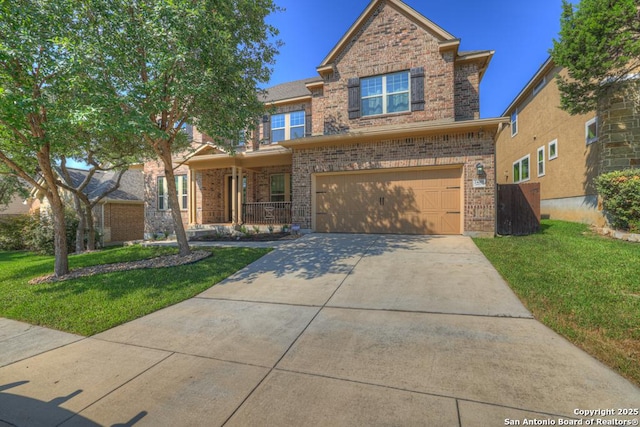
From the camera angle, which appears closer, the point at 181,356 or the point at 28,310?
the point at 181,356

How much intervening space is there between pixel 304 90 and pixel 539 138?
42.0ft

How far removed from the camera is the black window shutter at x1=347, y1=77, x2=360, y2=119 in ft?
37.5

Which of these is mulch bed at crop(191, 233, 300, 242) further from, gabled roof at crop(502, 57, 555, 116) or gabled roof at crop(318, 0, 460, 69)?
gabled roof at crop(502, 57, 555, 116)

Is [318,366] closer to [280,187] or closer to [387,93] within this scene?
[387,93]

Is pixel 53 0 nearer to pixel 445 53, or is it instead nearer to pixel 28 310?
pixel 28 310

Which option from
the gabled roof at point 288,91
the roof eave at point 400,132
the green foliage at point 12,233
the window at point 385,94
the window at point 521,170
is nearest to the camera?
the roof eave at point 400,132

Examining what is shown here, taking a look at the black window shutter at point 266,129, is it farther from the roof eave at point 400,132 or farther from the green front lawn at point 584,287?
→ the green front lawn at point 584,287

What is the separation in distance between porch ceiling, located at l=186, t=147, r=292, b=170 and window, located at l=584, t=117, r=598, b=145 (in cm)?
1144

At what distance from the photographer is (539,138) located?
1519cm

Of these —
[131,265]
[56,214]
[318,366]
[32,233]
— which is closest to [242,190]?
[131,265]

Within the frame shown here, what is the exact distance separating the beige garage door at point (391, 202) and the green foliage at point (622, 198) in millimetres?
4009

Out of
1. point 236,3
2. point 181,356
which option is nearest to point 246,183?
point 236,3

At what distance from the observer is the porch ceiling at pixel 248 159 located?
40.3ft

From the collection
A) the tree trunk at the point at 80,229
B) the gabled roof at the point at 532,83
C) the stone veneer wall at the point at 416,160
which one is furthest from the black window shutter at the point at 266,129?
the gabled roof at the point at 532,83
